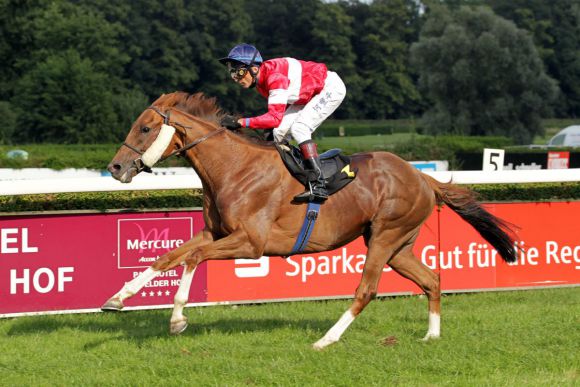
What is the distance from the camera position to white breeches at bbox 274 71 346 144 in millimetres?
6297

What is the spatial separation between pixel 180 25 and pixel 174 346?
63.5 m

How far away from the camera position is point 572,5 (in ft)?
262

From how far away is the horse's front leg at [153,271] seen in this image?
18.5ft

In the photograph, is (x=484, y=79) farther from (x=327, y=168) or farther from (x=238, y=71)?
(x=238, y=71)

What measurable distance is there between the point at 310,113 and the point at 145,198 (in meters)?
2.57

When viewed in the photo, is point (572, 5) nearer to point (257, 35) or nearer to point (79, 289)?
point (257, 35)

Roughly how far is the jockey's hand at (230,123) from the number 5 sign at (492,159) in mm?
5666

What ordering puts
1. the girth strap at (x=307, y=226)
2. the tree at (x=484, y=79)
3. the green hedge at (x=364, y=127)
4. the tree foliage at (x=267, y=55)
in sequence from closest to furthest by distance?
the girth strap at (x=307, y=226) → the tree foliage at (x=267, y=55) → the tree at (x=484, y=79) → the green hedge at (x=364, y=127)

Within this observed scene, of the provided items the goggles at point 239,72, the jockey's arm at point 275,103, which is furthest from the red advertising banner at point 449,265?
the goggles at point 239,72

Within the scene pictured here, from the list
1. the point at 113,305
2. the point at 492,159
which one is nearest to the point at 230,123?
the point at 113,305

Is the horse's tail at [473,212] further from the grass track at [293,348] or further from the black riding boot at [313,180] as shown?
the black riding boot at [313,180]

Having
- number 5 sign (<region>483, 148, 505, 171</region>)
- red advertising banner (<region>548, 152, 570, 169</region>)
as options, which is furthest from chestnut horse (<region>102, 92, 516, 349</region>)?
red advertising banner (<region>548, 152, 570, 169</region>)

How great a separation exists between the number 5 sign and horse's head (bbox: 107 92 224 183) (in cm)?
568

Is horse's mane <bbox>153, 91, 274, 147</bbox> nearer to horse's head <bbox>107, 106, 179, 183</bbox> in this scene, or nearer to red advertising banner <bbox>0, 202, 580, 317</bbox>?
horse's head <bbox>107, 106, 179, 183</bbox>
